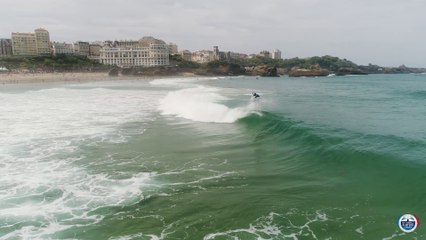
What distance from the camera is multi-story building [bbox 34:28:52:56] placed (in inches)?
5979

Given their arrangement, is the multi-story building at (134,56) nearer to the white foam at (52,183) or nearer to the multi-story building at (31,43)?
the multi-story building at (31,43)

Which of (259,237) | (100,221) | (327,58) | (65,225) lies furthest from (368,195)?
(327,58)

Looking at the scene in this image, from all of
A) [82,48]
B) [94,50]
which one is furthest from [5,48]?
[94,50]

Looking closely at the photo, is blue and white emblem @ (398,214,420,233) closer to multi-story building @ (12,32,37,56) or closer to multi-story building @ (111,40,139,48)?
multi-story building @ (12,32,37,56)

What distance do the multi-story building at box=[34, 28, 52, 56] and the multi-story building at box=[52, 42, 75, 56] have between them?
11.2ft

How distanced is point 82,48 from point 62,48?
1301 cm

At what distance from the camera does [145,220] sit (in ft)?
25.3

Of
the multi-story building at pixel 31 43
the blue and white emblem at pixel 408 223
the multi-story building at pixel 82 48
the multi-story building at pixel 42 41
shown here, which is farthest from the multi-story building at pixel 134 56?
the blue and white emblem at pixel 408 223

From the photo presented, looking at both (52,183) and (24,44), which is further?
(24,44)

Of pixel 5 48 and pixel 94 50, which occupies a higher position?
pixel 94 50

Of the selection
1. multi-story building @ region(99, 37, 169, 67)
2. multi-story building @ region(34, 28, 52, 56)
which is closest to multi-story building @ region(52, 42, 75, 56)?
multi-story building @ region(34, 28, 52, 56)

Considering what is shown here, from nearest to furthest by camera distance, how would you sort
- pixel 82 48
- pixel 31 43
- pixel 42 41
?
pixel 31 43 → pixel 42 41 → pixel 82 48

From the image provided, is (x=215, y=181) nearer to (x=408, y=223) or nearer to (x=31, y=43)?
(x=408, y=223)

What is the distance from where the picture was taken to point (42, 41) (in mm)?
154250
